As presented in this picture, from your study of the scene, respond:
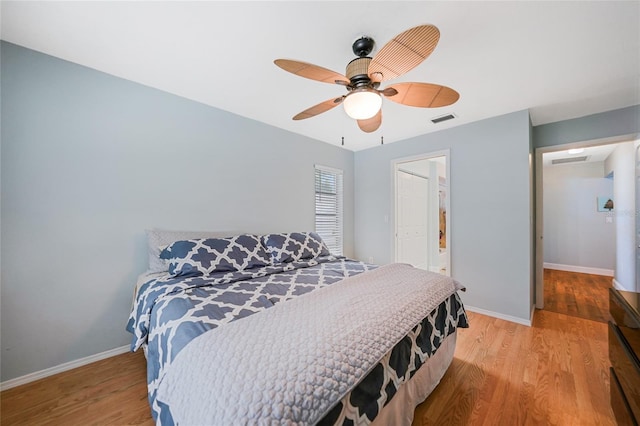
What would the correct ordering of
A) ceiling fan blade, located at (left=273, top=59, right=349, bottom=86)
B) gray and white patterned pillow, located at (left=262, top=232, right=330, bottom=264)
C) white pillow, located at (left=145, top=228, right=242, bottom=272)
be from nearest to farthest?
1. ceiling fan blade, located at (left=273, top=59, right=349, bottom=86)
2. white pillow, located at (left=145, top=228, right=242, bottom=272)
3. gray and white patterned pillow, located at (left=262, top=232, right=330, bottom=264)

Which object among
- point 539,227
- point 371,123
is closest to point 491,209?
point 539,227

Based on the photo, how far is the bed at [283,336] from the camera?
80cm

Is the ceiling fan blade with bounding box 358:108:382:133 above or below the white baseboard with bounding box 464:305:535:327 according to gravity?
above

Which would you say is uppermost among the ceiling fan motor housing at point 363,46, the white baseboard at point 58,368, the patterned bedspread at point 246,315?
the ceiling fan motor housing at point 363,46

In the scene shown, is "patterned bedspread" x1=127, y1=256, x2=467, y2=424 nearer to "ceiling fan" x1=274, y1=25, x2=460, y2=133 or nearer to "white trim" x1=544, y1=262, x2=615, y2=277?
"ceiling fan" x1=274, y1=25, x2=460, y2=133

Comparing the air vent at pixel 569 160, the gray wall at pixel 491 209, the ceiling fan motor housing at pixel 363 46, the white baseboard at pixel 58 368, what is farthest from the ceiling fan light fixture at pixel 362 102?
the air vent at pixel 569 160

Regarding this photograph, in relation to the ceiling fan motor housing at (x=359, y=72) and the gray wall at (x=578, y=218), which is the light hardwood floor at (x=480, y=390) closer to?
the ceiling fan motor housing at (x=359, y=72)

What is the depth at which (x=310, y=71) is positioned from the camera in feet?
4.76

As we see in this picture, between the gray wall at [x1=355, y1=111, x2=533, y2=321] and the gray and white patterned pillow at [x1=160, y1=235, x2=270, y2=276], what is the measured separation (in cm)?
263

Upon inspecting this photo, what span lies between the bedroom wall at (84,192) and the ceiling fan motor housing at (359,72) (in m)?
1.83

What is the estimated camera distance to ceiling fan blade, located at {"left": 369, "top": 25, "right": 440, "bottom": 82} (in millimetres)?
1124

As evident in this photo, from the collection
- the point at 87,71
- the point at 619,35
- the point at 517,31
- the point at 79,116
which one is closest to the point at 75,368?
the point at 79,116

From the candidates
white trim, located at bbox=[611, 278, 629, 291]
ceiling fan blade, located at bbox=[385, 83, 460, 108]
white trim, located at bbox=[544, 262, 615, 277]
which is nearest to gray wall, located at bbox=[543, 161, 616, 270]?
white trim, located at bbox=[544, 262, 615, 277]

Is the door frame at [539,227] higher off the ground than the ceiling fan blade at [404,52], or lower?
lower
